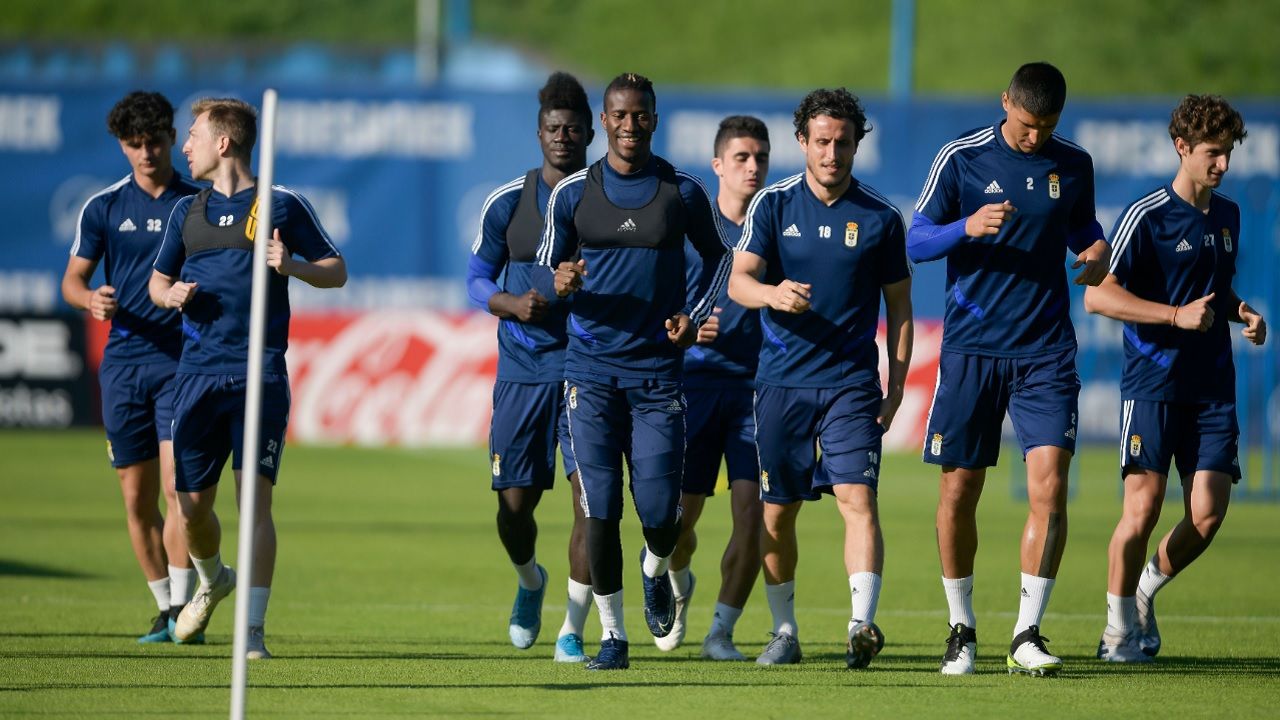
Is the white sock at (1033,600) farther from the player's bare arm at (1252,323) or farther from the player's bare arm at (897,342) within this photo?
the player's bare arm at (1252,323)

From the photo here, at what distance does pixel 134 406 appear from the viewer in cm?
965

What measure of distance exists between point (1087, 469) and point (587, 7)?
3072cm

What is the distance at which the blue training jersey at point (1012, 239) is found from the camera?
8.49 meters

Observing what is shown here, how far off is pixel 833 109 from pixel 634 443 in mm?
1813

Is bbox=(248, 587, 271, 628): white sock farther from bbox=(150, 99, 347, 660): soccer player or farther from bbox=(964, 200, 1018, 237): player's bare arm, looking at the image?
bbox=(964, 200, 1018, 237): player's bare arm

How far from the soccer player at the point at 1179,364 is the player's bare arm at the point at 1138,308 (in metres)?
0.12

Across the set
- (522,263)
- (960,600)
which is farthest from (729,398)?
(960,600)

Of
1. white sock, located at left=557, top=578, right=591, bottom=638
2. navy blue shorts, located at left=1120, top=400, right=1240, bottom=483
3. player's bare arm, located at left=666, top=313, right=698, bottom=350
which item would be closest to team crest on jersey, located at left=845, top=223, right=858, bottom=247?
player's bare arm, located at left=666, top=313, right=698, bottom=350

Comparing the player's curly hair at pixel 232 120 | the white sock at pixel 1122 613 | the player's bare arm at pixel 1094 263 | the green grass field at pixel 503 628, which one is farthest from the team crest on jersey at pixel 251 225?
the white sock at pixel 1122 613

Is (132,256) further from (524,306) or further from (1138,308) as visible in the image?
(1138,308)

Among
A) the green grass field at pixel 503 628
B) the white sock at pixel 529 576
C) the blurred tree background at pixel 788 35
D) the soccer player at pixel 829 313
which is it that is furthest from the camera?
the blurred tree background at pixel 788 35

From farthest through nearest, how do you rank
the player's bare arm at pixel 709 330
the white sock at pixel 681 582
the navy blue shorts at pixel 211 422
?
the white sock at pixel 681 582 → the player's bare arm at pixel 709 330 → the navy blue shorts at pixel 211 422

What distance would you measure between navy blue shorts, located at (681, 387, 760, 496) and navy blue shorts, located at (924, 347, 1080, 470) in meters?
1.22

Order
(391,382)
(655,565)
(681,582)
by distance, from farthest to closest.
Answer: (391,382)
(681,582)
(655,565)
